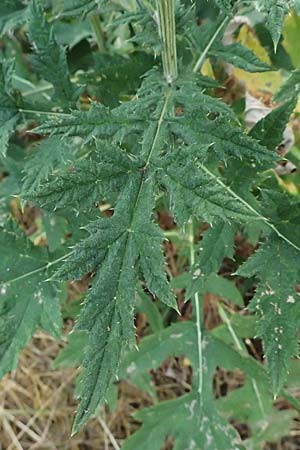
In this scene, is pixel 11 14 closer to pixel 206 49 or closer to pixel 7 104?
pixel 7 104

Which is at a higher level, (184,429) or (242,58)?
(242,58)

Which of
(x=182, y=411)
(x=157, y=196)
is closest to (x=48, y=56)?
(x=157, y=196)

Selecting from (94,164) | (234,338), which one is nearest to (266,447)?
(234,338)

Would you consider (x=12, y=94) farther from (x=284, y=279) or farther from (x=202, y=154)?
(x=284, y=279)

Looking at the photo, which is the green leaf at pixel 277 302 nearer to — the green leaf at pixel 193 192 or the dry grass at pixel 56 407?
the green leaf at pixel 193 192

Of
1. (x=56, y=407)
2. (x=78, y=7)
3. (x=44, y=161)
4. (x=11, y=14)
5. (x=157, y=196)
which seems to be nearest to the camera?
(x=157, y=196)

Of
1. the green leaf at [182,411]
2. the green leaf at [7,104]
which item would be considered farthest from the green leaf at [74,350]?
the green leaf at [7,104]

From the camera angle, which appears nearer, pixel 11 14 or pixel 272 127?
pixel 272 127

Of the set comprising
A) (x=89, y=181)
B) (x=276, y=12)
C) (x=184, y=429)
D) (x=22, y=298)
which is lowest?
(x=184, y=429)
